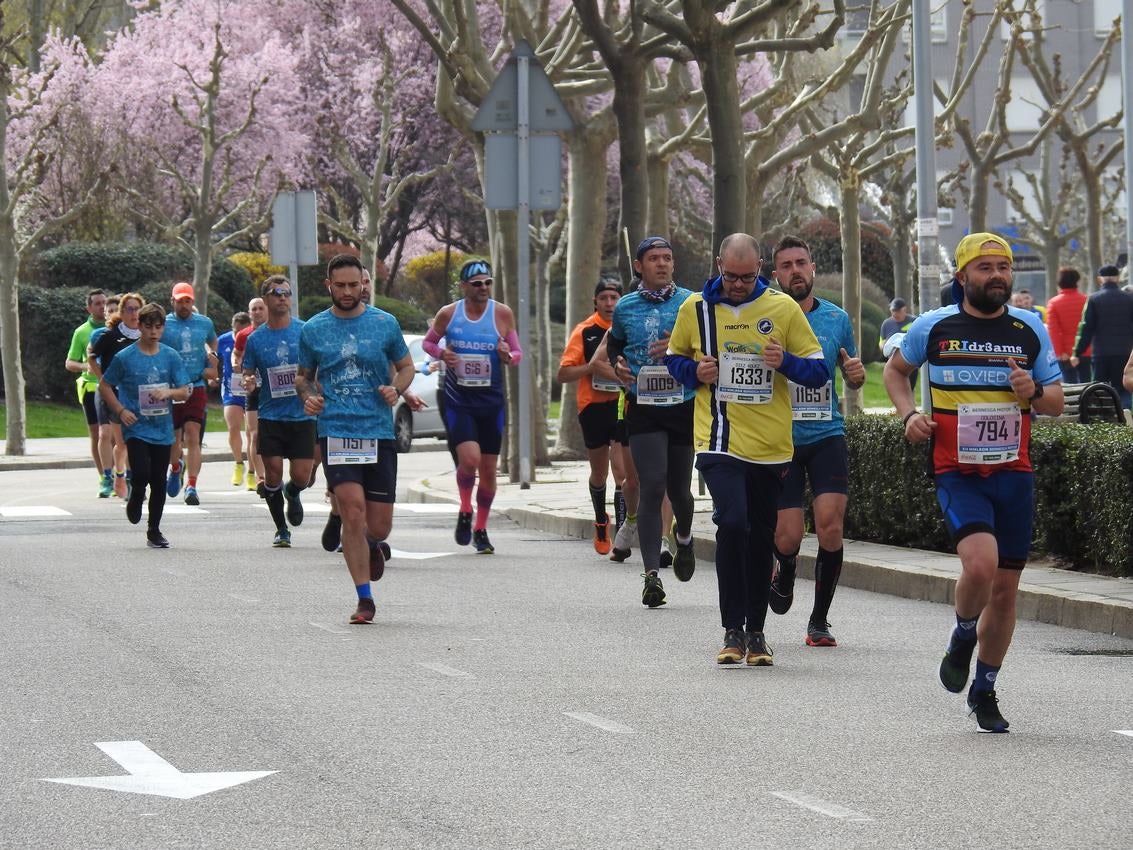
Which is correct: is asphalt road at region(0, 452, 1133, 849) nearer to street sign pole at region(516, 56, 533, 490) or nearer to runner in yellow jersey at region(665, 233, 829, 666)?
runner in yellow jersey at region(665, 233, 829, 666)

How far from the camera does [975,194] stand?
107ft

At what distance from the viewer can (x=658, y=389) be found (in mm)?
12031

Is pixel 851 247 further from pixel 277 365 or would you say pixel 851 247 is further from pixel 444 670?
pixel 444 670

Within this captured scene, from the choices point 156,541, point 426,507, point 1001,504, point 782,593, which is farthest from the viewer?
point 426,507

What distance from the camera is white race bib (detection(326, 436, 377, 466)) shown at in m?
11.0

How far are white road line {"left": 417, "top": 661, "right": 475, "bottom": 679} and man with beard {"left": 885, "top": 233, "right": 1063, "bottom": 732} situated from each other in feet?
7.12

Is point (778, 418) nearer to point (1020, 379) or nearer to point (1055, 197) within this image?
point (1020, 379)

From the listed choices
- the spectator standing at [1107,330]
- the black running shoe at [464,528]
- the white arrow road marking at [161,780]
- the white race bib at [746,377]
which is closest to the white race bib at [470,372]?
the black running shoe at [464,528]

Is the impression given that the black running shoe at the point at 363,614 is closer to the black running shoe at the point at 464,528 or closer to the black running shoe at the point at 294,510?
the black running shoe at the point at 464,528

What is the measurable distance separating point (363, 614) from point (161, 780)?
4220 millimetres

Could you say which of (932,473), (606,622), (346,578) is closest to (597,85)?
(346,578)

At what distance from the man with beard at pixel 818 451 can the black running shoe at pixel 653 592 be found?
141 cm

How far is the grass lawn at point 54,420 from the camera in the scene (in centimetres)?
3553

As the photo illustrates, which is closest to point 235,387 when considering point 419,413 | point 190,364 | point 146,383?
point 190,364
